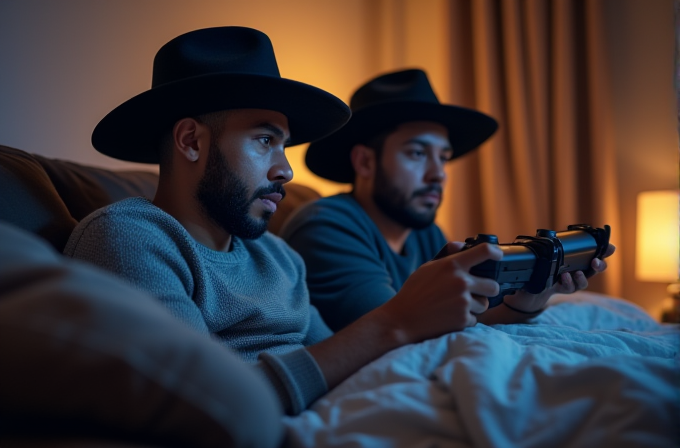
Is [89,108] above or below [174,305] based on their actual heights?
above

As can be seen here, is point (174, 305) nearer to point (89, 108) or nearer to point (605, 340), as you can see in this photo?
point (605, 340)

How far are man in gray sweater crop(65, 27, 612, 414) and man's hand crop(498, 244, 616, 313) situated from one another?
3 cm

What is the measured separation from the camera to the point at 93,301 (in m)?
0.42

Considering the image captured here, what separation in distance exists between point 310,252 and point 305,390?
67 centimetres

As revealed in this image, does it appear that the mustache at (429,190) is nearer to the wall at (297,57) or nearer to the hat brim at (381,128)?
the hat brim at (381,128)

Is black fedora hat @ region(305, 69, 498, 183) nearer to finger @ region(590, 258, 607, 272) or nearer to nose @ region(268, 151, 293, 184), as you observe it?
nose @ region(268, 151, 293, 184)

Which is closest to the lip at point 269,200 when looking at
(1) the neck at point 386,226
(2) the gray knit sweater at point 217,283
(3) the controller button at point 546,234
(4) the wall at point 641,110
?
(2) the gray knit sweater at point 217,283

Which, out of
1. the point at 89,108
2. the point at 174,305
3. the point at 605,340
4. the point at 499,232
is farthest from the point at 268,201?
the point at 499,232

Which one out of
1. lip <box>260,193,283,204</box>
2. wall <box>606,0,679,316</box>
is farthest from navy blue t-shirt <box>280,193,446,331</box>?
wall <box>606,0,679,316</box>

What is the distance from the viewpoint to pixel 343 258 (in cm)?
139

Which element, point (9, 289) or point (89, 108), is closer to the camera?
point (9, 289)

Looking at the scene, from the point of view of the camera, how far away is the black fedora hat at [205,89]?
962 millimetres

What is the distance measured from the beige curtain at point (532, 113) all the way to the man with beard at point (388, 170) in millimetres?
743

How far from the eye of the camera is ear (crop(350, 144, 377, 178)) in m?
1.72
